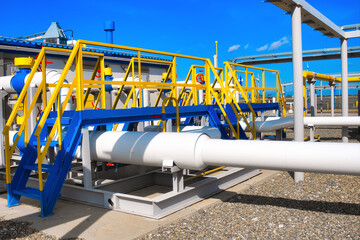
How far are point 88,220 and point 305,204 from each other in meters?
3.15

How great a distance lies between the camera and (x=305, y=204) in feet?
17.9

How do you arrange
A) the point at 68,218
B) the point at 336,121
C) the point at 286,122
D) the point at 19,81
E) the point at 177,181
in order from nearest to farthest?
the point at 68,218 → the point at 177,181 → the point at 19,81 → the point at 286,122 → the point at 336,121

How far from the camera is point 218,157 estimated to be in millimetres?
4809

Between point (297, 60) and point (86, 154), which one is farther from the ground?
point (297, 60)

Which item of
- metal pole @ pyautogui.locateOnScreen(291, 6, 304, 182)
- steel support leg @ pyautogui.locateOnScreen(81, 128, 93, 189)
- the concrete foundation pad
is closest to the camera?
the concrete foundation pad

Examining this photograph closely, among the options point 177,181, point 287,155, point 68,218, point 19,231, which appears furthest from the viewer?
point 177,181

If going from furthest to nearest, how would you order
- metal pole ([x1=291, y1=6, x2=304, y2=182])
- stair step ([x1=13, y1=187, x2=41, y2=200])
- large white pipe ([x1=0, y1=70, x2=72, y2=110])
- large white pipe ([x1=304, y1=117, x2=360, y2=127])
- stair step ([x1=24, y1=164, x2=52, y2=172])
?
large white pipe ([x1=304, y1=117, x2=360, y2=127]) < large white pipe ([x1=0, y1=70, x2=72, y2=110]) < metal pole ([x1=291, y1=6, x2=304, y2=182]) < stair step ([x1=24, y1=164, x2=52, y2=172]) < stair step ([x1=13, y1=187, x2=41, y2=200])

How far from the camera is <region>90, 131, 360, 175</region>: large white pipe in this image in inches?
162

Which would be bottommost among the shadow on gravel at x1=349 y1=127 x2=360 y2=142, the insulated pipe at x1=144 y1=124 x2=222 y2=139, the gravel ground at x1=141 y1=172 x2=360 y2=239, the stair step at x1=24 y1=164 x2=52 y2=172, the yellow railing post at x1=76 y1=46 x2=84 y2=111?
the gravel ground at x1=141 y1=172 x2=360 y2=239

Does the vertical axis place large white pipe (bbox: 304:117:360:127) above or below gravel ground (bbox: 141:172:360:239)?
above

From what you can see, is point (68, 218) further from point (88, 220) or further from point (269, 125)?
point (269, 125)

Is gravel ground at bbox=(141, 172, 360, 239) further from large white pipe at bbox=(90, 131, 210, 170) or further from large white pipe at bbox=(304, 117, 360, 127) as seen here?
large white pipe at bbox=(304, 117, 360, 127)

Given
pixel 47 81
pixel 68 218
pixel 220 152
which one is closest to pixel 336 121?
pixel 220 152

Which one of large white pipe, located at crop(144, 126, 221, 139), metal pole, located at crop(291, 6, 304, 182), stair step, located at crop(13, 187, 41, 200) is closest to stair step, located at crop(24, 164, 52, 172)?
stair step, located at crop(13, 187, 41, 200)
